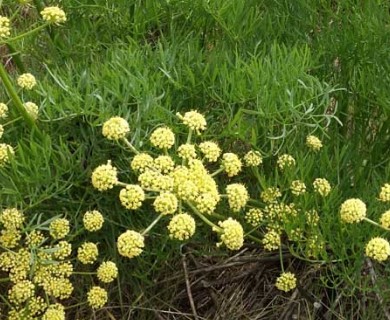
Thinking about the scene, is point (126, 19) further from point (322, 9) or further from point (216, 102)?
point (322, 9)

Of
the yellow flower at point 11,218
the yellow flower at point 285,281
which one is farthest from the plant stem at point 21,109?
the yellow flower at point 285,281

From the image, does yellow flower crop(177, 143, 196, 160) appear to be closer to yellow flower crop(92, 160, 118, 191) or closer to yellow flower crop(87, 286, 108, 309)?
yellow flower crop(92, 160, 118, 191)

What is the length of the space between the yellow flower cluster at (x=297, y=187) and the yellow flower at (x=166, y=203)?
1.39 ft

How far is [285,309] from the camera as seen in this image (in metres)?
2.17

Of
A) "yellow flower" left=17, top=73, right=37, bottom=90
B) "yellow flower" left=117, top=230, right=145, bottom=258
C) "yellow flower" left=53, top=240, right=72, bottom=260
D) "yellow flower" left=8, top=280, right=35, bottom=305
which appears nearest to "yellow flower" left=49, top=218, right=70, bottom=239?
"yellow flower" left=53, top=240, right=72, bottom=260

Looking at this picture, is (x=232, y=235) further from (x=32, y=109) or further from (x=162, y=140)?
(x=32, y=109)

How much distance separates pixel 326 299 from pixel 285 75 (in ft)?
2.44

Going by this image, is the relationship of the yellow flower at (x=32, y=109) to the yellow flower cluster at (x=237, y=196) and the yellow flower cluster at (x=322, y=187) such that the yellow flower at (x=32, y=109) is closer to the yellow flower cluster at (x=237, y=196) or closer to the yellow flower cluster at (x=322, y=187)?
the yellow flower cluster at (x=237, y=196)

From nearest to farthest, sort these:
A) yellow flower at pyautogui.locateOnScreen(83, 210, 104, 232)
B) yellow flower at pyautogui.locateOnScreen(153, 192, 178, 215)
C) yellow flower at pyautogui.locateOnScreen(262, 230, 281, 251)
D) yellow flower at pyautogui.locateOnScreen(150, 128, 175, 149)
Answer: yellow flower at pyautogui.locateOnScreen(153, 192, 178, 215), yellow flower at pyautogui.locateOnScreen(150, 128, 175, 149), yellow flower at pyautogui.locateOnScreen(83, 210, 104, 232), yellow flower at pyautogui.locateOnScreen(262, 230, 281, 251)

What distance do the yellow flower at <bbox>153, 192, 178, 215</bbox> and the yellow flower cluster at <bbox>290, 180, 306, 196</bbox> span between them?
→ 0.43 metres

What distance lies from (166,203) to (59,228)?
0.37 meters

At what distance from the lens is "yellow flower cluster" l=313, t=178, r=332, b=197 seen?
182 cm

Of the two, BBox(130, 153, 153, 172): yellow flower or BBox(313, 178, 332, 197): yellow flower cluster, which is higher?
BBox(130, 153, 153, 172): yellow flower

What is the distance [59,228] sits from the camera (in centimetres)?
178
